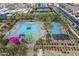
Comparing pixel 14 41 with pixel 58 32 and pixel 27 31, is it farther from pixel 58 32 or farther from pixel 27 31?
pixel 58 32

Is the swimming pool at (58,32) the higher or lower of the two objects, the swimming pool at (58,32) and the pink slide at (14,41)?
the higher

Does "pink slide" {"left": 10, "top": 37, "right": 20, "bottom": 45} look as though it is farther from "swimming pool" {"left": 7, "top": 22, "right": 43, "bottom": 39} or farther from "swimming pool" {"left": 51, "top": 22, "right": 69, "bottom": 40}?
"swimming pool" {"left": 51, "top": 22, "right": 69, "bottom": 40}

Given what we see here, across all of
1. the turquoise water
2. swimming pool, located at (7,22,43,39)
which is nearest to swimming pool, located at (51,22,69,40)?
the turquoise water

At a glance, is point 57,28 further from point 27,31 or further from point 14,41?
point 14,41

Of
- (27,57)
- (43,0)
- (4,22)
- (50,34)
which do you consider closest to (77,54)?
(50,34)

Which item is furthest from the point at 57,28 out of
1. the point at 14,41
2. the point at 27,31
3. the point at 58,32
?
the point at 14,41

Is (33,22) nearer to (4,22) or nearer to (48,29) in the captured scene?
(48,29)

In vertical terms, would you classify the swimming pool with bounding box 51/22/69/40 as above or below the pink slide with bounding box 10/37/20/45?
above

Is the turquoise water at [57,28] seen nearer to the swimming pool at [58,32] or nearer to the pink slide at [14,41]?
the swimming pool at [58,32]

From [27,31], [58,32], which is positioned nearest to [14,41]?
[27,31]

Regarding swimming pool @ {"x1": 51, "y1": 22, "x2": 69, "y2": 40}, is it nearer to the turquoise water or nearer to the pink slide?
the turquoise water

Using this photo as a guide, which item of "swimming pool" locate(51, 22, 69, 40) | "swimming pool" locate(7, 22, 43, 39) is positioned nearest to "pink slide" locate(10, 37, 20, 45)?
"swimming pool" locate(7, 22, 43, 39)

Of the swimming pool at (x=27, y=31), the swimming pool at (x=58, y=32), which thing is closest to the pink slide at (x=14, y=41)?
the swimming pool at (x=27, y=31)
